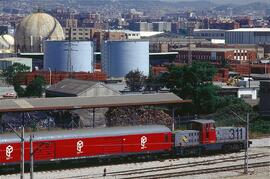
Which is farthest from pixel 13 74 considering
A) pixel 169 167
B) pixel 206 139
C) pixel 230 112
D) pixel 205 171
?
pixel 205 171

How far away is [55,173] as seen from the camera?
1305 inches

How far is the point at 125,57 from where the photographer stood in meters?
105

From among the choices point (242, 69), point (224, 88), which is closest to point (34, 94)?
point (224, 88)

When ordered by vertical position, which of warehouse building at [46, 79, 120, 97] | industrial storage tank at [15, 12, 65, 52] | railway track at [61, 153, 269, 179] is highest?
industrial storage tank at [15, 12, 65, 52]

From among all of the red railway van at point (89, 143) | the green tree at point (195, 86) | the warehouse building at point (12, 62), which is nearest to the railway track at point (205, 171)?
the red railway van at point (89, 143)

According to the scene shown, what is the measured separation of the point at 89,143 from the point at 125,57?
70.4 m

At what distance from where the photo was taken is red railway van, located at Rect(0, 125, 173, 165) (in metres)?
32.5

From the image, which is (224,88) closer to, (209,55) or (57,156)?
(57,156)

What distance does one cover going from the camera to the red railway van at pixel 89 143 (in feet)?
107

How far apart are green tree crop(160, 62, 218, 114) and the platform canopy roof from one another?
31.4 ft

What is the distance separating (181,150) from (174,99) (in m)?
→ 7.09

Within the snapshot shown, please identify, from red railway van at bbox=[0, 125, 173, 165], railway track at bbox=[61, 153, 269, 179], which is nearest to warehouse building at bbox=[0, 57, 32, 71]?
red railway van at bbox=[0, 125, 173, 165]

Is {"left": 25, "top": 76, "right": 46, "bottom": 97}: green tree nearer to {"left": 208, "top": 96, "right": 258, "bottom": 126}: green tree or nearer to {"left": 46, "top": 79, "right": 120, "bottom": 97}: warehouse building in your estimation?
{"left": 46, "top": 79, "right": 120, "bottom": 97}: warehouse building

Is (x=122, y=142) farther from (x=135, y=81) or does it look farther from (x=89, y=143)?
(x=135, y=81)
